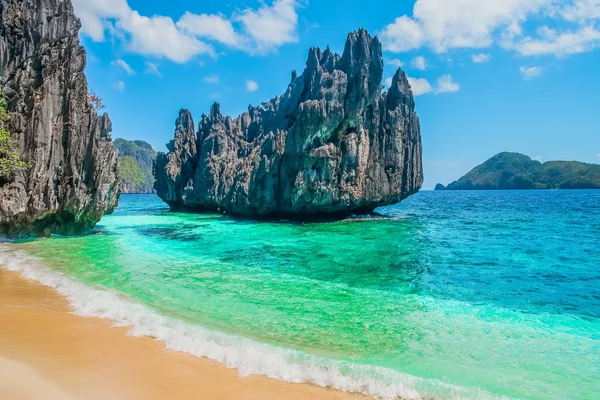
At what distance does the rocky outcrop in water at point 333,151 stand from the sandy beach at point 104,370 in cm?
3179

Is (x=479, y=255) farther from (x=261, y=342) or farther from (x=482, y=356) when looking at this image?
(x=261, y=342)

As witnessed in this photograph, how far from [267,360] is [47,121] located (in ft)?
75.9

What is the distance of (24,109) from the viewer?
21438 millimetres

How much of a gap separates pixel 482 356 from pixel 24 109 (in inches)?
1058

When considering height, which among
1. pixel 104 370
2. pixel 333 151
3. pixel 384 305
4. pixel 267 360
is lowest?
pixel 384 305

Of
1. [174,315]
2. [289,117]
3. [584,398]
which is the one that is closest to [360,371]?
[584,398]

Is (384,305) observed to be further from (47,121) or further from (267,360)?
(47,121)

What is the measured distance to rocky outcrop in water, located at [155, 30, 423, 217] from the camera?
1535 inches

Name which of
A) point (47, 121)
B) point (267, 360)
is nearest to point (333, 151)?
point (47, 121)

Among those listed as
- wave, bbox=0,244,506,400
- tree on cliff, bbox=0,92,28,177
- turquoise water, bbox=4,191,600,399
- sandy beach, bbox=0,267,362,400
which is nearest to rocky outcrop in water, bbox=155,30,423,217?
turquoise water, bbox=4,191,600,399

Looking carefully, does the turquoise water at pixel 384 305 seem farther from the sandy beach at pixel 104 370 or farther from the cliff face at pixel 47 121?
the cliff face at pixel 47 121

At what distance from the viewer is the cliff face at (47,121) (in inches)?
832

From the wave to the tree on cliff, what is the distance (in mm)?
13876

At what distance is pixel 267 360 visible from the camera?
7.30m
